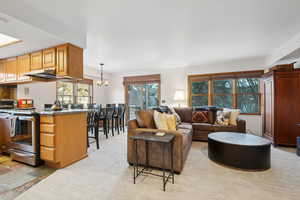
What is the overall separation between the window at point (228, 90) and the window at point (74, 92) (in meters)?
4.19

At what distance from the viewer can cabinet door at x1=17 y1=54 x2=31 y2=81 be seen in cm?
309

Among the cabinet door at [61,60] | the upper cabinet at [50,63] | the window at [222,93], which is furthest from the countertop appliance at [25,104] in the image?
the window at [222,93]

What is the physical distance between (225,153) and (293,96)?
2483 mm

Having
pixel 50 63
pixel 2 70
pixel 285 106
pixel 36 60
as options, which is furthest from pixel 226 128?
pixel 2 70

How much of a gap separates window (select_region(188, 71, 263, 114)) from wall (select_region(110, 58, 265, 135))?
0.19m

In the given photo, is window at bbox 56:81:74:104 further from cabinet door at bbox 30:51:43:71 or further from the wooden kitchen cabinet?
the wooden kitchen cabinet

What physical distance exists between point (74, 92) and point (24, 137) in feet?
9.77

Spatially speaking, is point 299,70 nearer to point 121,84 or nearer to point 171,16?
point 171,16

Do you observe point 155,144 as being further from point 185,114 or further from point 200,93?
point 200,93

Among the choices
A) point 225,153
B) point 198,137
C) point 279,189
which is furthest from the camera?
point 198,137

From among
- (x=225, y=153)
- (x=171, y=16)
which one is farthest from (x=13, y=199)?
(x=171, y=16)

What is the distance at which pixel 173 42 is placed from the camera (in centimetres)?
327

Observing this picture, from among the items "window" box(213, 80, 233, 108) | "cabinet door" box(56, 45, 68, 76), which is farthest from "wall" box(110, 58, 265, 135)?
"cabinet door" box(56, 45, 68, 76)

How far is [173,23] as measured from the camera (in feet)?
8.00
